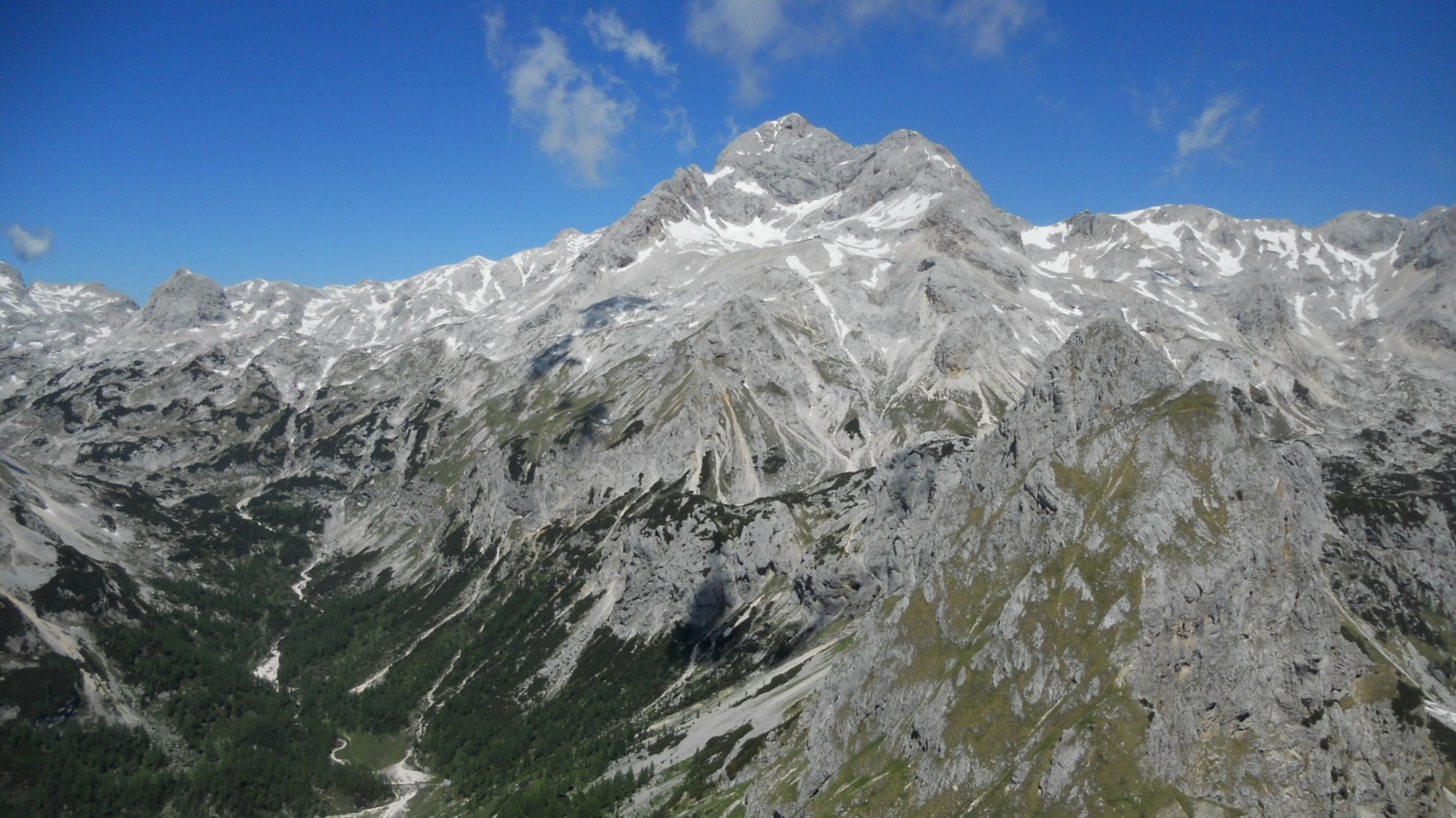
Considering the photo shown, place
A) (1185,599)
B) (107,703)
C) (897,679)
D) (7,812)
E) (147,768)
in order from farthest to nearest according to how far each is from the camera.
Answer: (107,703), (147,768), (7,812), (897,679), (1185,599)

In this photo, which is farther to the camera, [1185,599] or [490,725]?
[490,725]

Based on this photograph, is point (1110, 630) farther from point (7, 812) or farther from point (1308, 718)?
point (7, 812)

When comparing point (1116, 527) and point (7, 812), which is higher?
point (7, 812)

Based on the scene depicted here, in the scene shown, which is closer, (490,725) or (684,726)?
(684,726)

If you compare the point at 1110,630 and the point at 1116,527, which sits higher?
the point at 1116,527

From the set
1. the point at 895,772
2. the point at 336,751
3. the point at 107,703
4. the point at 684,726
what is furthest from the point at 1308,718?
the point at 107,703

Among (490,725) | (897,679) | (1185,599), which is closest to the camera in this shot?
(1185,599)

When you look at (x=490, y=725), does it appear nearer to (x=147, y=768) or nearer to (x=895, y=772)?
(x=147, y=768)

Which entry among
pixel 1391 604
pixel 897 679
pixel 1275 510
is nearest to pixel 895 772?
pixel 897 679

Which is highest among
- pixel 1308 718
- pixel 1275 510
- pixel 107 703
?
pixel 107 703
